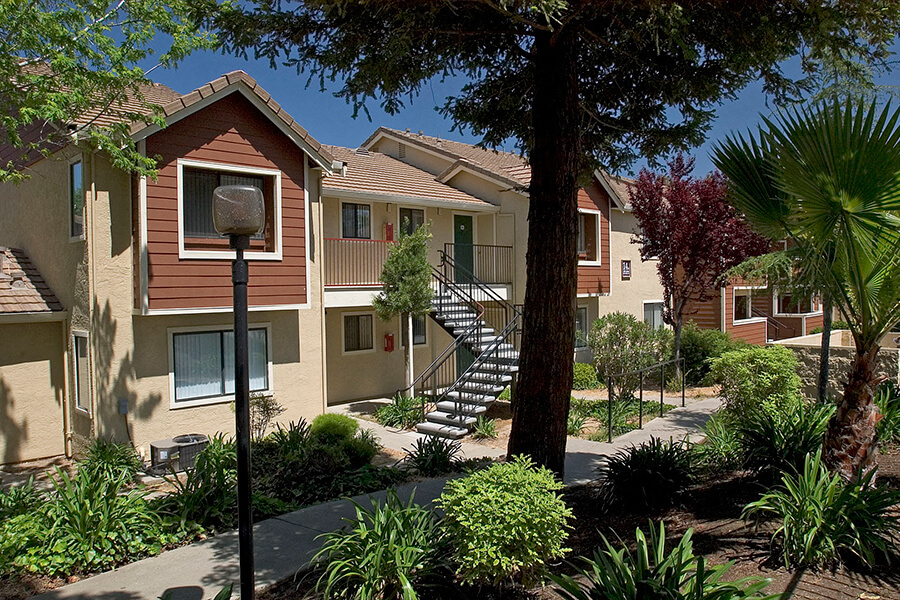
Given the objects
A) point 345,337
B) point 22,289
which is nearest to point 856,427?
point 345,337

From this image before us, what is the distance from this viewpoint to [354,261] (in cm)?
1551

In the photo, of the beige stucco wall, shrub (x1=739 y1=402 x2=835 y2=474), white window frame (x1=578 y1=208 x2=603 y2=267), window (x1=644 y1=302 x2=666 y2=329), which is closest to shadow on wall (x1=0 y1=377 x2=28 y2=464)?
the beige stucco wall

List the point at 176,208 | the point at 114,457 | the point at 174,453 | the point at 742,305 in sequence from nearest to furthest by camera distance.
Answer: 1. the point at 114,457
2. the point at 174,453
3. the point at 176,208
4. the point at 742,305

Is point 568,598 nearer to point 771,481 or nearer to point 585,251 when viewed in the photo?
point 771,481

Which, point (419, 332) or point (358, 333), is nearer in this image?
point (358, 333)

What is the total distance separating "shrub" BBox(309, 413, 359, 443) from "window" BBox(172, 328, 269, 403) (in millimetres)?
1761

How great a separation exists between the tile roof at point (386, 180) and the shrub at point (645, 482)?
1012 centimetres

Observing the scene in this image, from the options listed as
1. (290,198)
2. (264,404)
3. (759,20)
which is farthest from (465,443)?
(759,20)

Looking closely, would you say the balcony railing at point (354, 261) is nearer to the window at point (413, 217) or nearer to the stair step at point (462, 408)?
the window at point (413, 217)

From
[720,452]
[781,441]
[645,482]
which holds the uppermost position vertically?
[781,441]

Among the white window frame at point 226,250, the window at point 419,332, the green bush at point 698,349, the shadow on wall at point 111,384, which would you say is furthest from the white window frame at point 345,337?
the green bush at point 698,349

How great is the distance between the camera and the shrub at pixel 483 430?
40.7ft

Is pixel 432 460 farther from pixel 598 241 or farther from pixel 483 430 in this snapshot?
pixel 598 241

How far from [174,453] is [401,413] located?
4902mm
